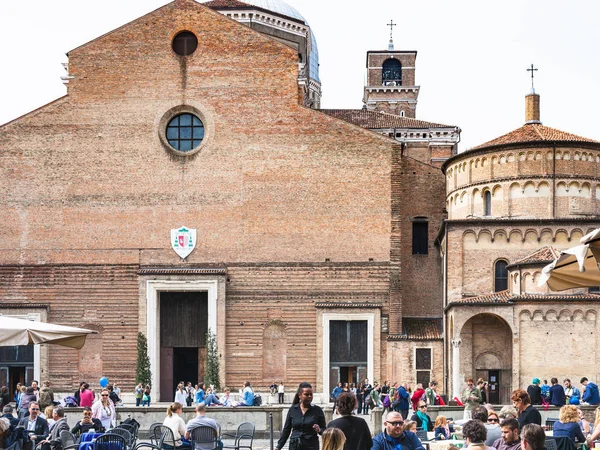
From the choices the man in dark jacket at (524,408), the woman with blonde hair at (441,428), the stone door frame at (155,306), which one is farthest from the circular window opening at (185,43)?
the man in dark jacket at (524,408)

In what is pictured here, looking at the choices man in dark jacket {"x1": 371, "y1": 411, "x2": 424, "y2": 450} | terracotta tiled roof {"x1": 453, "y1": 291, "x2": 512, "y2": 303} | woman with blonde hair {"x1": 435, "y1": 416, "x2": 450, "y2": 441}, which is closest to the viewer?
man in dark jacket {"x1": 371, "y1": 411, "x2": 424, "y2": 450}

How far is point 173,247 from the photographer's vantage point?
37688mm

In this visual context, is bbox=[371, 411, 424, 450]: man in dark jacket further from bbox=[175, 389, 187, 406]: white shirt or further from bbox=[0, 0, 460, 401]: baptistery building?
bbox=[0, 0, 460, 401]: baptistery building

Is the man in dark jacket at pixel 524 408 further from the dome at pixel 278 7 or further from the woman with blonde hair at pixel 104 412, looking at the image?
the dome at pixel 278 7

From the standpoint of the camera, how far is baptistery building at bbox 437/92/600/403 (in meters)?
33.2

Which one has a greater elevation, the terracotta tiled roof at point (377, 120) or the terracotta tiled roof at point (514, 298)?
the terracotta tiled roof at point (377, 120)

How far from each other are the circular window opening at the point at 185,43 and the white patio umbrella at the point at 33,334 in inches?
908

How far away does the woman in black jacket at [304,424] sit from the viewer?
12.4 meters

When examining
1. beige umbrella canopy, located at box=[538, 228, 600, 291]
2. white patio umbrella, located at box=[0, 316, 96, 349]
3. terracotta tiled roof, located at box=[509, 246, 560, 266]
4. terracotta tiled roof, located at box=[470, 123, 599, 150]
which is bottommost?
white patio umbrella, located at box=[0, 316, 96, 349]

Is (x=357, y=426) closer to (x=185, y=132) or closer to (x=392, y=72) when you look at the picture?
(x=185, y=132)

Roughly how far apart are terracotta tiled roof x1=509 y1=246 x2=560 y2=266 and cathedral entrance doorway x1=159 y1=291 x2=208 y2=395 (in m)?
10.7

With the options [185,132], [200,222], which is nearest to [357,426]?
[200,222]

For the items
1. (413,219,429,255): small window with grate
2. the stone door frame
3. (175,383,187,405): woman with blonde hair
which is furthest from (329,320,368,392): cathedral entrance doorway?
(175,383,187,405): woman with blonde hair

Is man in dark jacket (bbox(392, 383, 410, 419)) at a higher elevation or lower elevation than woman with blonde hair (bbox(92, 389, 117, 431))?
lower
